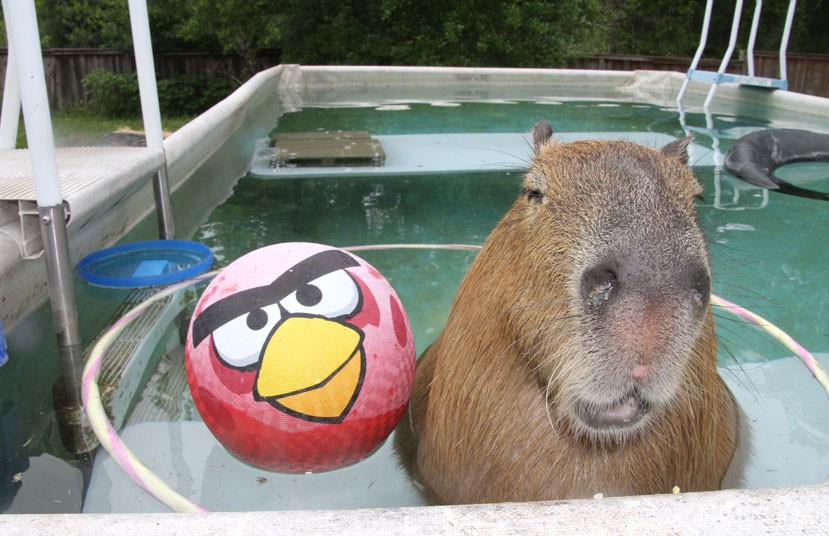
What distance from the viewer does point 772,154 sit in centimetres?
691

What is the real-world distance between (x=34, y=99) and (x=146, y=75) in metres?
1.34

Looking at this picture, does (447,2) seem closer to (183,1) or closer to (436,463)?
(183,1)

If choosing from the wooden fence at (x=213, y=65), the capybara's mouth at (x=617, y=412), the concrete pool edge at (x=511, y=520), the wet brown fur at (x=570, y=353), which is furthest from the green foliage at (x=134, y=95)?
the concrete pool edge at (x=511, y=520)

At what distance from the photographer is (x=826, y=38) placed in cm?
2033

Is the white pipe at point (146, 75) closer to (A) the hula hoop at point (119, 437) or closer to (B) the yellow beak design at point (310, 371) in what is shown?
(A) the hula hoop at point (119, 437)

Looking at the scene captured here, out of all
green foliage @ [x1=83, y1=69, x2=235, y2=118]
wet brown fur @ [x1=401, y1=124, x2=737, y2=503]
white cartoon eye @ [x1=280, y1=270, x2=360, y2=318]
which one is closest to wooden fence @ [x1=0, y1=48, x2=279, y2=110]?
green foliage @ [x1=83, y1=69, x2=235, y2=118]

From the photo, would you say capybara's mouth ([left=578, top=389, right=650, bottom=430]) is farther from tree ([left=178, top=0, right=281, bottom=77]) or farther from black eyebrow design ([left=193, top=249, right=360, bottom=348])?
tree ([left=178, top=0, right=281, bottom=77])

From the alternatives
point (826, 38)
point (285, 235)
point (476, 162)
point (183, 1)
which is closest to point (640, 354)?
point (285, 235)

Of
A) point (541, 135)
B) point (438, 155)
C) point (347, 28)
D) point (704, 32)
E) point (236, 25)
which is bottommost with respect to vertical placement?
point (438, 155)

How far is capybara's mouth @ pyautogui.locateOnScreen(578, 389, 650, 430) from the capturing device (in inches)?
57.9

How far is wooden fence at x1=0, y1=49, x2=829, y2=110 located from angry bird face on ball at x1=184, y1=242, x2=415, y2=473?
611 inches

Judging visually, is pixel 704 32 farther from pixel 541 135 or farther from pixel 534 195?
pixel 534 195

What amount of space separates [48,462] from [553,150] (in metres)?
1.79

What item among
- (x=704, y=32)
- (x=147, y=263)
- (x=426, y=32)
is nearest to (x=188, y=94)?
(x=426, y=32)
